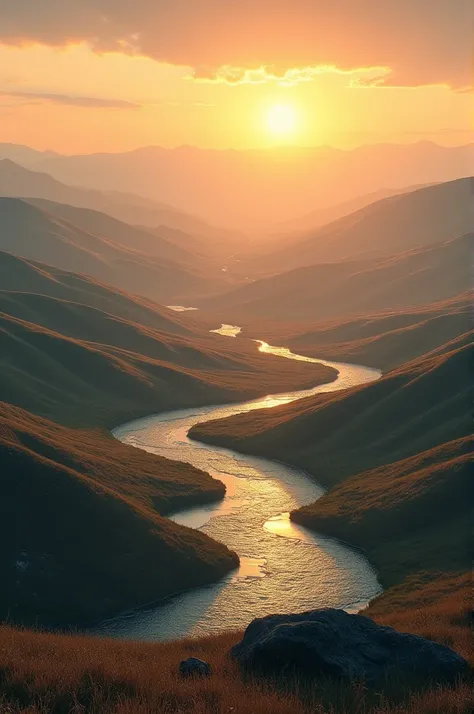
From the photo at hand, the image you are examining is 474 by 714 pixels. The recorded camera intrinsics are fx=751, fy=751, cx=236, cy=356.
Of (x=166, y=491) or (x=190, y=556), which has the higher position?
(x=166, y=491)

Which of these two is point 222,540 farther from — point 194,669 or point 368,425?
point 194,669

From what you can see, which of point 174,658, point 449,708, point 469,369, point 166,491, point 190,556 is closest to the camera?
point 449,708

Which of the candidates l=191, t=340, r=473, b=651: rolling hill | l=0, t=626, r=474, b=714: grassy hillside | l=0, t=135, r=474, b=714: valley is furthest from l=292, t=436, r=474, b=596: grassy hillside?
l=0, t=626, r=474, b=714: grassy hillside

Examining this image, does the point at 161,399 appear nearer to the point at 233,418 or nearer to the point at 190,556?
the point at 233,418

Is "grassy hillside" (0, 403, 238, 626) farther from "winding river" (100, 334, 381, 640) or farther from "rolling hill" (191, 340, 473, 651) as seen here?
"rolling hill" (191, 340, 473, 651)

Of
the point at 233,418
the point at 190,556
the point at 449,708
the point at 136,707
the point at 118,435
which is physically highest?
the point at 233,418

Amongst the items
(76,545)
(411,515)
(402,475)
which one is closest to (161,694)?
(76,545)

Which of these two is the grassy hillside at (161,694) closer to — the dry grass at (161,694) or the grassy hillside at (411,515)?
the dry grass at (161,694)

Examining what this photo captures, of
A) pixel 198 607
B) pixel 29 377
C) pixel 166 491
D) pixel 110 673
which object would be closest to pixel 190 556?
pixel 198 607

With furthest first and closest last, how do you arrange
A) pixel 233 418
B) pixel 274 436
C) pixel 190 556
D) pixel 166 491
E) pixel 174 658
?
1. pixel 233 418
2. pixel 274 436
3. pixel 166 491
4. pixel 190 556
5. pixel 174 658
